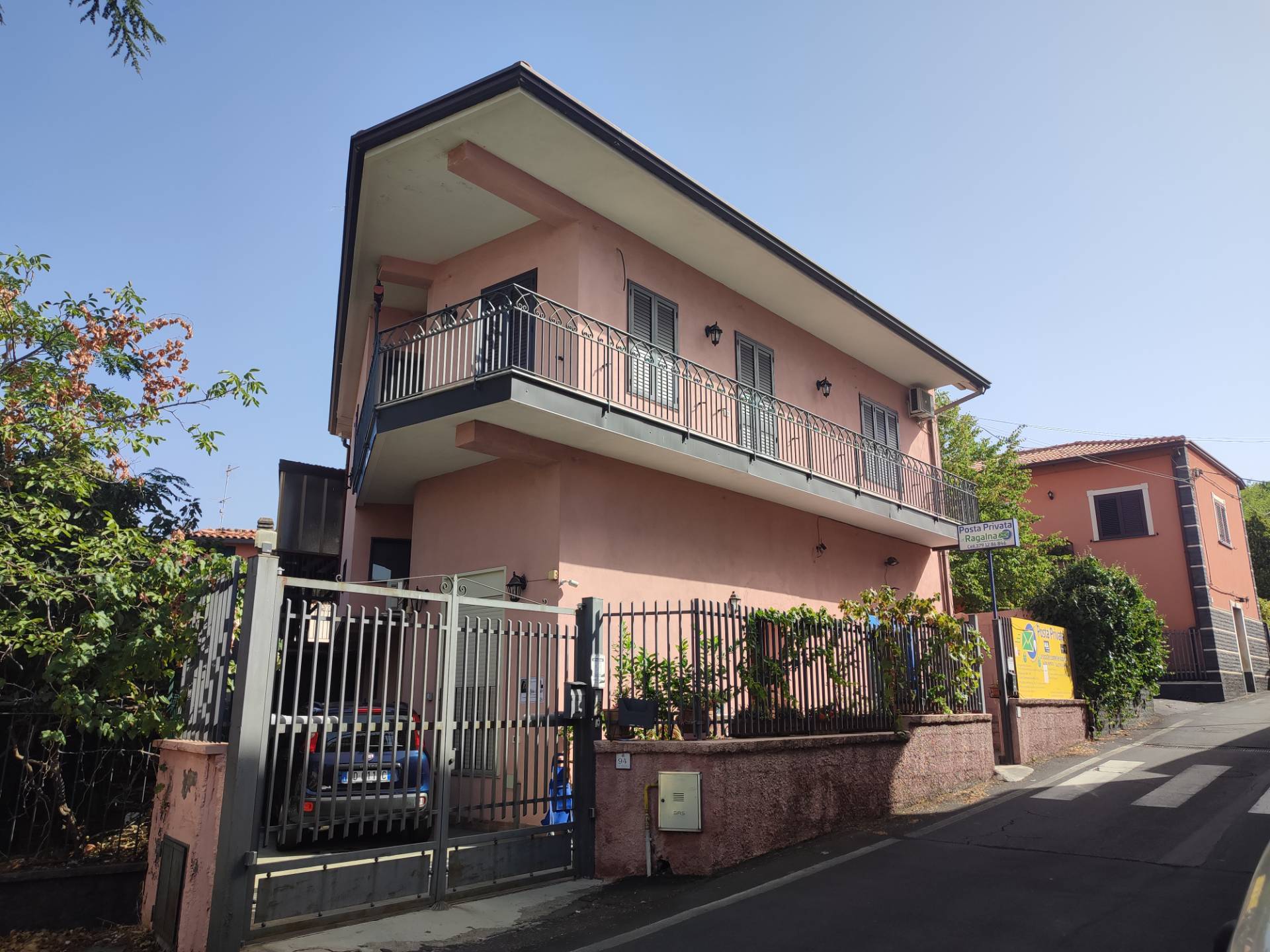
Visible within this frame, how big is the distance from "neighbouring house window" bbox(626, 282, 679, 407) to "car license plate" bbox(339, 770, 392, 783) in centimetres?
625

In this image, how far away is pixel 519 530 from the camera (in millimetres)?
11867

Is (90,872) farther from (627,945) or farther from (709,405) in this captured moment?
(709,405)

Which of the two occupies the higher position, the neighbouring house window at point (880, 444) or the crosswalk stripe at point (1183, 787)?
the neighbouring house window at point (880, 444)

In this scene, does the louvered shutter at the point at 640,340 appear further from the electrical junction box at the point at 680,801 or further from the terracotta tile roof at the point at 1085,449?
the terracotta tile roof at the point at 1085,449

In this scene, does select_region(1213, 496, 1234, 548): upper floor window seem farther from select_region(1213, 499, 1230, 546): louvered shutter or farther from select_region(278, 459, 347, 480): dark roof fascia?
select_region(278, 459, 347, 480): dark roof fascia

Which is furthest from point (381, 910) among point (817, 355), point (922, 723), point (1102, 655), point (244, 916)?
point (1102, 655)

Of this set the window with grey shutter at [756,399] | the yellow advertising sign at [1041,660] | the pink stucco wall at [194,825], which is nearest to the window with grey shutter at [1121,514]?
the yellow advertising sign at [1041,660]

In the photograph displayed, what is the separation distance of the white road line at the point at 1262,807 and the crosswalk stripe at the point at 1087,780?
1842 millimetres

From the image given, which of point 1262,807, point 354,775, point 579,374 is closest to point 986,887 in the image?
point 1262,807

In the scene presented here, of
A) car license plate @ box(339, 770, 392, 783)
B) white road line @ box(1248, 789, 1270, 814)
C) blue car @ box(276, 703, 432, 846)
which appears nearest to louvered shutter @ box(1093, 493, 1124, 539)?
white road line @ box(1248, 789, 1270, 814)

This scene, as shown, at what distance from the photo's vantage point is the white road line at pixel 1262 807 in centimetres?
972

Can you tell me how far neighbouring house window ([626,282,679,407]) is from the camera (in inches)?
494

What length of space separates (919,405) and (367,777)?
15.8 meters

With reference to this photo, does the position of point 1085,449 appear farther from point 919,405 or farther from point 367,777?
point 367,777
